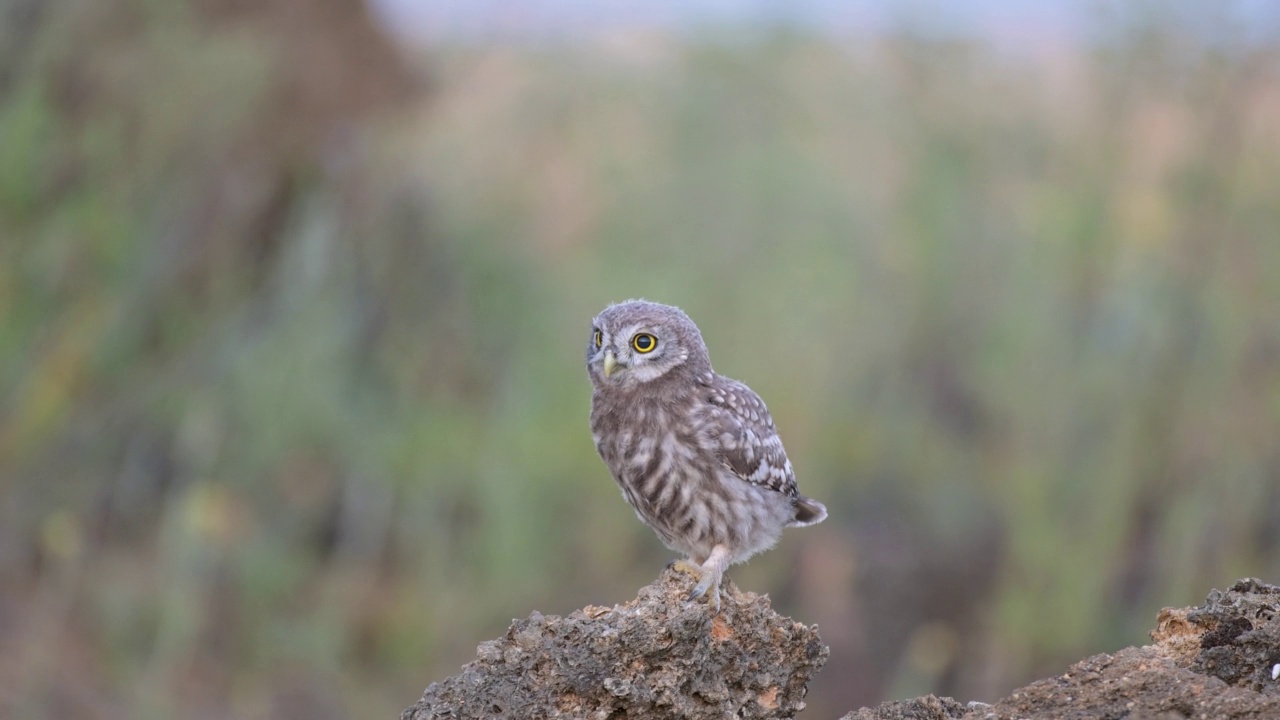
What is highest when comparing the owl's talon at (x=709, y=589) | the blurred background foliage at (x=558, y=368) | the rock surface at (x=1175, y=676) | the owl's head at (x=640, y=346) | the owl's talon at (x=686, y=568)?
the blurred background foliage at (x=558, y=368)

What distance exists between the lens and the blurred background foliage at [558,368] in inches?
302

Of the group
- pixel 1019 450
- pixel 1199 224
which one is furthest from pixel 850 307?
pixel 1199 224

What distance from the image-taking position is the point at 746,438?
15.3ft

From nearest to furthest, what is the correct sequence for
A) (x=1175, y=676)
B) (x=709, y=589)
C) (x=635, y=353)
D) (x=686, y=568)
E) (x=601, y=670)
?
(x=1175, y=676) < (x=601, y=670) < (x=709, y=589) < (x=686, y=568) < (x=635, y=353)

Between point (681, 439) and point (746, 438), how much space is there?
23cm

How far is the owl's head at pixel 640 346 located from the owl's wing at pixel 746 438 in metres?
0.15

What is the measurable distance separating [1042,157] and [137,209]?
19.6 feet

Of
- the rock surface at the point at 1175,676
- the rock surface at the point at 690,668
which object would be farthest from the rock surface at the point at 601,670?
the rock surface at the point at 1175,676

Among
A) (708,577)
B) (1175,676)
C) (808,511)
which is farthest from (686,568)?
(808,511)

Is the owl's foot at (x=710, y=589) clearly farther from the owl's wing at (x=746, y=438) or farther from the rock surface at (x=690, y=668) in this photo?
the owl's wing at (x=746, y=438)

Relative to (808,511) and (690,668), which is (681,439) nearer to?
(808,511)

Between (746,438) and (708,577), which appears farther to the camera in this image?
(746,438)

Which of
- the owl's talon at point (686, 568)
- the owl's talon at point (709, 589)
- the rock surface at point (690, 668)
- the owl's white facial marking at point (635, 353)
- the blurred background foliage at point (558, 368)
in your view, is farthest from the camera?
the blurred background foliage at point (558, 368)

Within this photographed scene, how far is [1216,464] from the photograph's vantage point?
304 inches
